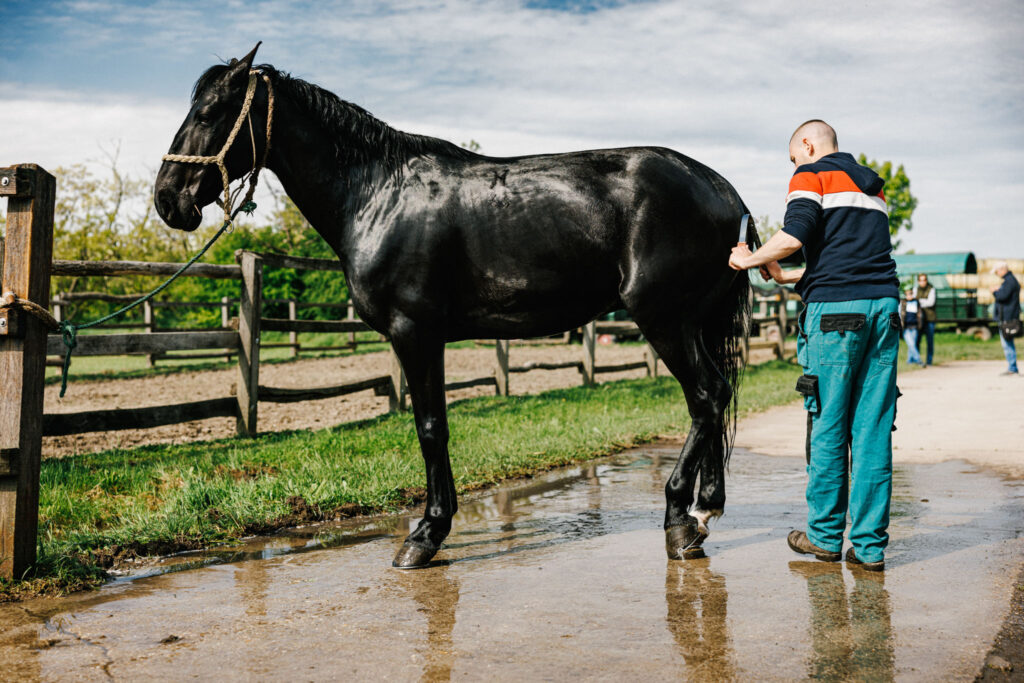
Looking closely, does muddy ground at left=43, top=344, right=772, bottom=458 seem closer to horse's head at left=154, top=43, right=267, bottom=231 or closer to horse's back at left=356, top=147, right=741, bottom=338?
horse's head at left=154, top=43, right=267, bottom=231

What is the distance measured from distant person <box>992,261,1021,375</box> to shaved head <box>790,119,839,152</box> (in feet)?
41.0

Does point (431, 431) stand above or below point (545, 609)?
above

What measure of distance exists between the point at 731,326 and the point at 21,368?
11.2ft

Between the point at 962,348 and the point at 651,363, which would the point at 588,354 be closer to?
the point at 651,363

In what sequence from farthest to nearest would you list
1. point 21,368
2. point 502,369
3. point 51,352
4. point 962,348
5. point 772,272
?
point 962,348, point 502,369, point 51,352, point 772,272, point 21,368

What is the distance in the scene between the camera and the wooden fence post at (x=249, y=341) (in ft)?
25.7

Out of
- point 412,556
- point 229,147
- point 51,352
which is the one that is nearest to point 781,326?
point 51,352

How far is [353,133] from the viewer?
4359 millimetres

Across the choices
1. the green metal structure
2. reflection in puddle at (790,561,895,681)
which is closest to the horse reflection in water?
reflection in puddle at (790,561,895,681)

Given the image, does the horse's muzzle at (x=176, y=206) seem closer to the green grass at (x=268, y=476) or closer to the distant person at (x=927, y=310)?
the green grass at (x=268, y=476)

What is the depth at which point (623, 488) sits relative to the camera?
5742 mm

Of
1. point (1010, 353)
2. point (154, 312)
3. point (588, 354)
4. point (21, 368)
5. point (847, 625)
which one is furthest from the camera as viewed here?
point (154, 312)

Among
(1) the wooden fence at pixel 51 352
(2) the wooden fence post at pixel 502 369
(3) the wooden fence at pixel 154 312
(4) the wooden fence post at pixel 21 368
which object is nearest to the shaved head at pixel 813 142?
(1) the wooden fence at pixel 51 352

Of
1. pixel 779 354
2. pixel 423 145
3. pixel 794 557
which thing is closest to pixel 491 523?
pixel 794 557
